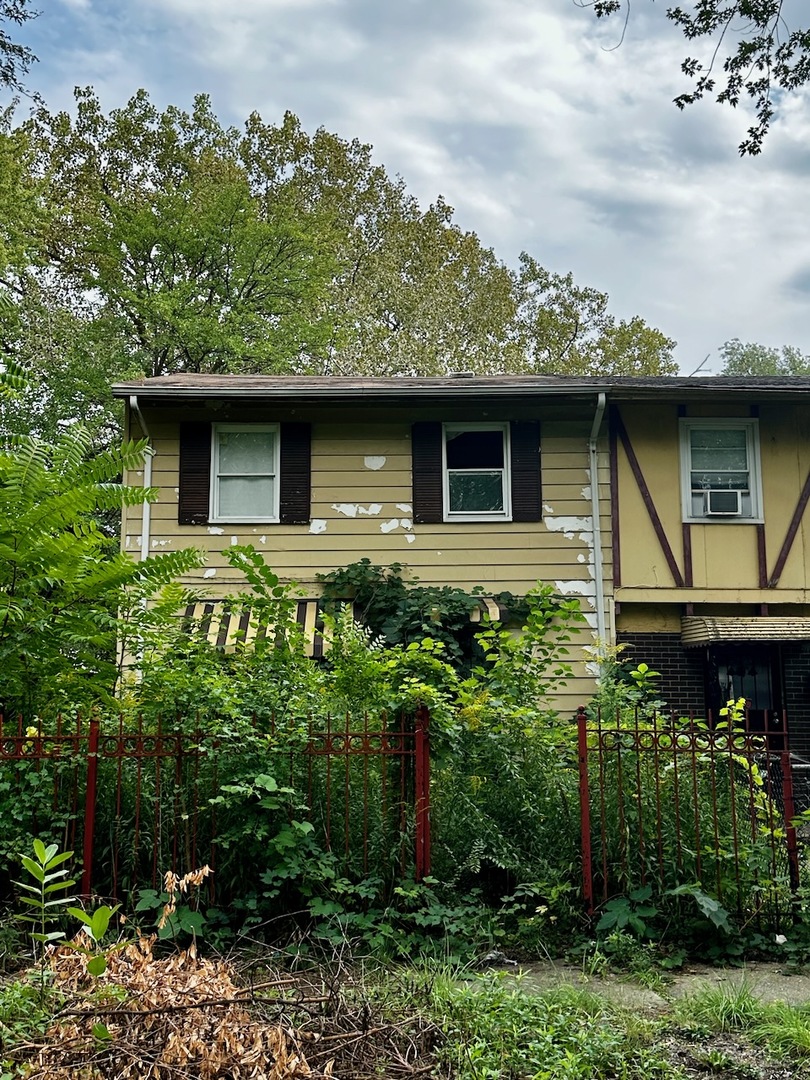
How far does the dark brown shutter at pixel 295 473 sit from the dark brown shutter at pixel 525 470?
2828mm

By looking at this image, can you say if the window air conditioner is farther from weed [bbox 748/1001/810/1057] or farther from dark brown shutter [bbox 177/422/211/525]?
weed [bbox 748/1001/810/1057]

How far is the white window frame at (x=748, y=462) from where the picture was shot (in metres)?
13.2

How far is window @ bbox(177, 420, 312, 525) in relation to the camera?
13.2 metres

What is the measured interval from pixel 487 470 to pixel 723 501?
3279mm

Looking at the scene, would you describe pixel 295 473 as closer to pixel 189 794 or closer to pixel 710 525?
pixel 710 525

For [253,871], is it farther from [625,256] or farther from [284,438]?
[625,256]

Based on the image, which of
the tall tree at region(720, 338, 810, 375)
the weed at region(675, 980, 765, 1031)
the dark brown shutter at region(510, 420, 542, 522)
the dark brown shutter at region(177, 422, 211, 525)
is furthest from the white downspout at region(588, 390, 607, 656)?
the tall tree at region(720, 338, 810, 375)

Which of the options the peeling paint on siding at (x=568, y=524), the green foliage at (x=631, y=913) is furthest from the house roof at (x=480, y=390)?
Answer: the green foliage at (x=631, y=913)

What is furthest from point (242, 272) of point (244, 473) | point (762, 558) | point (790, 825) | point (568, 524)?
point (790, 825)

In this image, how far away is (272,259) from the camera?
80.0 feet

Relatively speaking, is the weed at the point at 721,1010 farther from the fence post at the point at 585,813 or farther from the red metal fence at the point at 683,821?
the fence post at the point at 585,813

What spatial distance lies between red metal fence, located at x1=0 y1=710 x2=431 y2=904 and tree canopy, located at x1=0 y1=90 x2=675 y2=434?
16555mm

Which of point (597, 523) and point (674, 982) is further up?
point (597, 523)

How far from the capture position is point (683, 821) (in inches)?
269
